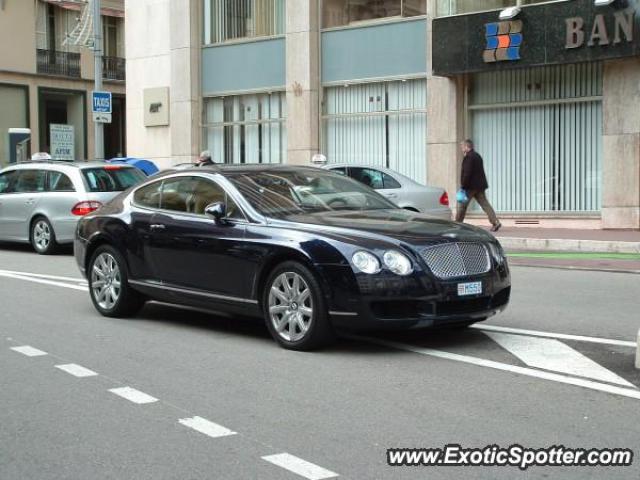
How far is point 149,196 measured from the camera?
942cm

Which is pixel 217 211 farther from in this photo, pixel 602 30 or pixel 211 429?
pixel 602 30

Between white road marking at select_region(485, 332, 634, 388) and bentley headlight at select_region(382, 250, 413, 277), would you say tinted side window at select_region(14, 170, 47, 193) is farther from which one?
bentley headlight at select_region(382, 250, 413, 277)

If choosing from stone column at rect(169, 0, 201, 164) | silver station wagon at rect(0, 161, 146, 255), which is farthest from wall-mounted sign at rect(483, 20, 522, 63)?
stone column at rect(169, 0, 201, 164)

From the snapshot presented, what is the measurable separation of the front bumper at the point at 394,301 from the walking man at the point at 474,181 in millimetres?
11147

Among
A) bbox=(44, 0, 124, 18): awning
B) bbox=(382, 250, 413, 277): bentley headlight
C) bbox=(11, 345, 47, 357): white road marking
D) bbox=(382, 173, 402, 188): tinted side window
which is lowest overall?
bbox=(11, 345, 47, 357): white road marking

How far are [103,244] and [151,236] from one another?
88 cm

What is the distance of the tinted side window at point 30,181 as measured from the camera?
1711 cm

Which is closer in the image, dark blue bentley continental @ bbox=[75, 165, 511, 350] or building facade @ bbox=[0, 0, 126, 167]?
dark blue bentley continental @ bbox=[75, 165, 511, 350]

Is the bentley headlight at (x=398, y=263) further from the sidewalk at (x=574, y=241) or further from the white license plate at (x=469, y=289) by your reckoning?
the sidewalk at (x=574, y=241)

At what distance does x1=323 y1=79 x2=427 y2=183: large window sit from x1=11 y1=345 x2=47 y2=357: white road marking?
1393cm

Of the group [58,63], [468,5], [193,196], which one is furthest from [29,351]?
[58,63]

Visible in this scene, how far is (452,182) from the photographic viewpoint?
68.6 feet

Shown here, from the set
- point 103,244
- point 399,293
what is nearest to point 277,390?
point 399,293

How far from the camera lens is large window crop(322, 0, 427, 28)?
71.0 ft
